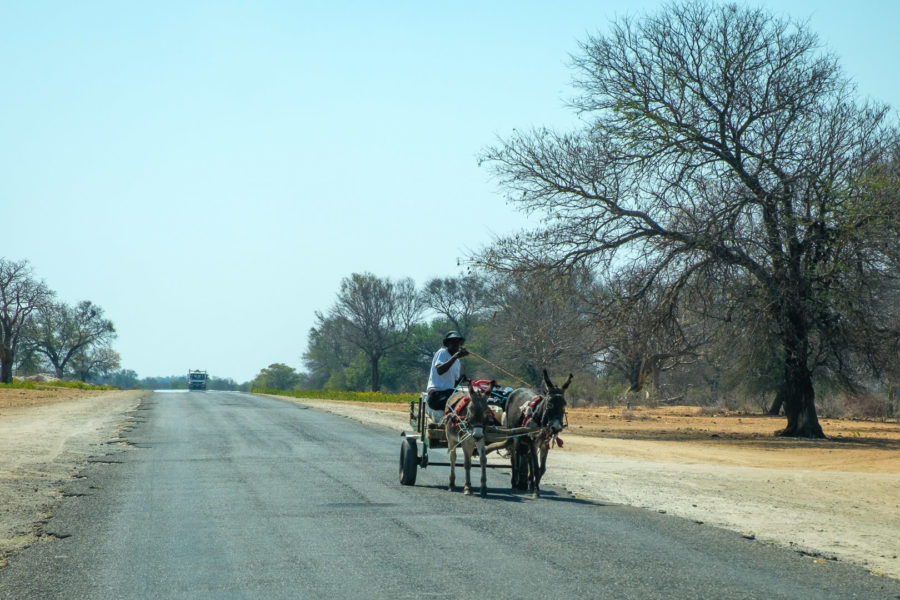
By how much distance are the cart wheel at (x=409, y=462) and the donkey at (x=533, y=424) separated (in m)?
1.47

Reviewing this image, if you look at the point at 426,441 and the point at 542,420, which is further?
the point at 426,441

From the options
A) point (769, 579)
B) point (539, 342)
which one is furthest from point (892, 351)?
point (539, 342)

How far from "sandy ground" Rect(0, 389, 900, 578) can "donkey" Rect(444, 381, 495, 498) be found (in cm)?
191

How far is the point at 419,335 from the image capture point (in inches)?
3841

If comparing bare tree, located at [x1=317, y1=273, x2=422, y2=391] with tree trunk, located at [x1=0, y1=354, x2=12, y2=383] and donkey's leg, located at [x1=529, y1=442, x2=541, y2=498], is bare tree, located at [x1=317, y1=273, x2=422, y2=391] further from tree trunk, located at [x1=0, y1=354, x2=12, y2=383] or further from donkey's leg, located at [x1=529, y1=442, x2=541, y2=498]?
donkey's leg, located at [x1=529, y1=442, x2=541, y2=498]

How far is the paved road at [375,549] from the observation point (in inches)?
295

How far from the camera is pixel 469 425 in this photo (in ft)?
42.6

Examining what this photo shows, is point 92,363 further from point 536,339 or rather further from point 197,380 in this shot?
point 536,339

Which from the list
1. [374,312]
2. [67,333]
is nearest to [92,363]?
[67,333]

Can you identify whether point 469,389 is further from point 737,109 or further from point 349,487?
point 737,109

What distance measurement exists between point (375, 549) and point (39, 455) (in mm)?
12952

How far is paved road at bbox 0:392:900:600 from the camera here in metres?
7.50

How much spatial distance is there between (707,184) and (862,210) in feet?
15.6

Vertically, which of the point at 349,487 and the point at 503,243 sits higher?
the point at 503,243
